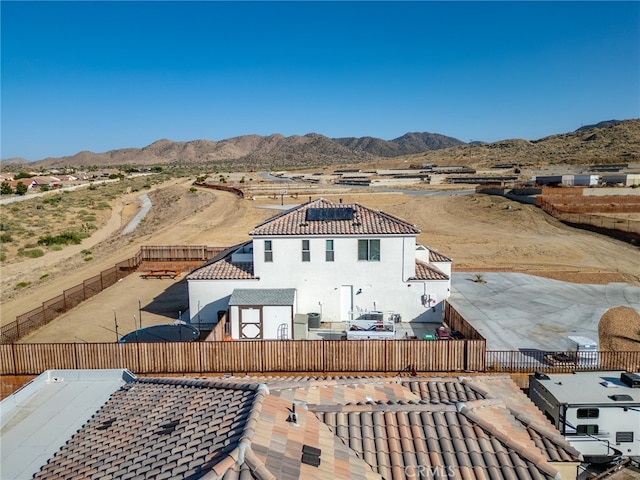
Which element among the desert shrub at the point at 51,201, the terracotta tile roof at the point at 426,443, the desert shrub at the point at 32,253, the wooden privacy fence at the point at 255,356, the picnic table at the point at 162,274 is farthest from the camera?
the desert shrub at the point at 51,201

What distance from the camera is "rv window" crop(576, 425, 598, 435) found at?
13016 millimetres

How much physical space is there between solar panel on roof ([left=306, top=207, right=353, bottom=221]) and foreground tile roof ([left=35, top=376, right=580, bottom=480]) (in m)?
13.6

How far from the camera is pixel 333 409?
8.52m

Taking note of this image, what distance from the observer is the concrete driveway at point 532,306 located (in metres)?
20.7

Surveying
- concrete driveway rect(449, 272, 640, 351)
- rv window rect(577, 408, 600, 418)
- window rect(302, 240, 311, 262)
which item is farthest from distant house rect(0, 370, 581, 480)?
window rect(302, 240, 311, 262)

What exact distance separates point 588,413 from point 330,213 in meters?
14.1

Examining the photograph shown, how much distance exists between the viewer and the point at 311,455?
23.1 ft

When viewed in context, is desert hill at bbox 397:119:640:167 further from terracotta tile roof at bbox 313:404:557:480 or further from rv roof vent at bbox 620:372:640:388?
terracotta tile roof at bbox 313:404:557:480

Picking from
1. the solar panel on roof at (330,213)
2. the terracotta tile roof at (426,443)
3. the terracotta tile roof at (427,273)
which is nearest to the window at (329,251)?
the solar panel on roof at (330,213)

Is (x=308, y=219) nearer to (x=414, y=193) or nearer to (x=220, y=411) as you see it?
(x=220, y=411)

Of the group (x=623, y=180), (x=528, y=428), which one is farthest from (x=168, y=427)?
(x=623, y=180)

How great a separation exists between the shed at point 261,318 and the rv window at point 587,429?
11311 millimetres

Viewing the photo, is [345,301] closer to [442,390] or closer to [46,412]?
[442,390]

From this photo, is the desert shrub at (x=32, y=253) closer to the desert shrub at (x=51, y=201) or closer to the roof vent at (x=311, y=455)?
the desert shrub at (x=51, y=201)
